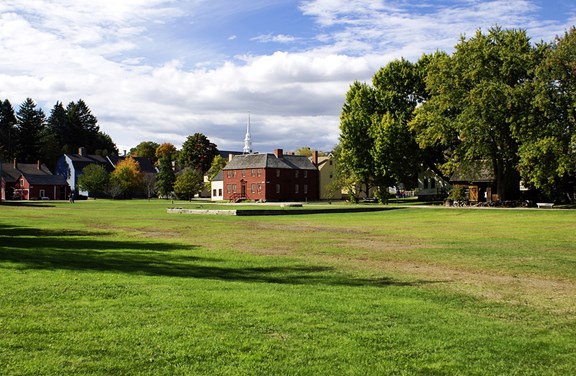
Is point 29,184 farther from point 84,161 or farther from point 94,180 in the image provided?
point 84,161

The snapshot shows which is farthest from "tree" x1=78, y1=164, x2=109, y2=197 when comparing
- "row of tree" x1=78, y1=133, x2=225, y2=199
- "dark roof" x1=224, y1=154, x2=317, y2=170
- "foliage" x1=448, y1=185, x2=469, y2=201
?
"foliage" x1=448, y1=185, x2=469, y2=201

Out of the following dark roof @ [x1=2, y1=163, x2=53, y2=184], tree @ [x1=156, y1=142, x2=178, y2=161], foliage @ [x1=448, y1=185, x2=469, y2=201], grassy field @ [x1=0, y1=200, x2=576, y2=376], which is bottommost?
grassy field @ [x1=0, y1=200, x2=576, y2=376]

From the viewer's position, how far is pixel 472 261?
57.0 ft

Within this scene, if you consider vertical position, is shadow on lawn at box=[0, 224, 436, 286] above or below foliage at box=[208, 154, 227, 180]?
below

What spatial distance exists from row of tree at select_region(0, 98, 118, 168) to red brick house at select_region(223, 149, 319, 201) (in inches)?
2026

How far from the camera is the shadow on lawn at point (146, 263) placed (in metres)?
13.6

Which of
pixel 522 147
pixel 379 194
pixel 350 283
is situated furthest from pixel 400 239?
→ pixel 379 194

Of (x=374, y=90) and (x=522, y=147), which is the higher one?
(x=374, y=90)

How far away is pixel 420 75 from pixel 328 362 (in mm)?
65381

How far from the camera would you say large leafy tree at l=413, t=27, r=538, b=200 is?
5394 centimetres

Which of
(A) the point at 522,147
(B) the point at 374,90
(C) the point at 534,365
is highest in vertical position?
(B) the point at 374,90

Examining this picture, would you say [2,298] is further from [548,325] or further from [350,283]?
[548,325]

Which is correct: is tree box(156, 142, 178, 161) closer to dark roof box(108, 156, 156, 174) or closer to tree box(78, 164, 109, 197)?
dark roof box(108, 156, 156, 174)

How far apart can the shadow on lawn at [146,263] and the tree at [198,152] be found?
4541 inches
